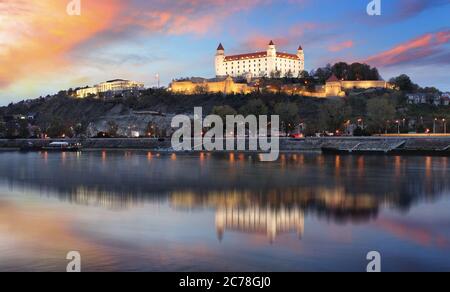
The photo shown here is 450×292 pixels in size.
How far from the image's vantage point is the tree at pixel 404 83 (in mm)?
130125

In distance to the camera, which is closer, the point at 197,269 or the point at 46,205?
the point at 197,269

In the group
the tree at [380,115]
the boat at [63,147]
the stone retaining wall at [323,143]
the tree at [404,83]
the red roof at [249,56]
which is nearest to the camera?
the stone retaining wall at [323,143]

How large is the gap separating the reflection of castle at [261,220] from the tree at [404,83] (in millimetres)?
119733

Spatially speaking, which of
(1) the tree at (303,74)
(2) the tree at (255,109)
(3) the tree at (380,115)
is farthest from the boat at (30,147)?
(1) the tree at (303,74)

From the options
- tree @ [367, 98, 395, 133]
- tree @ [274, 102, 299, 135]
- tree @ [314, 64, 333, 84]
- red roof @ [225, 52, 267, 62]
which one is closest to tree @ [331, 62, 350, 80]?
tree @ [314, 64, 333, 84]

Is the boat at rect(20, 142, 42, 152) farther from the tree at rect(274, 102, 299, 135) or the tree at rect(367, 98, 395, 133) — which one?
the tree at rect(367, 98, 395, 133)

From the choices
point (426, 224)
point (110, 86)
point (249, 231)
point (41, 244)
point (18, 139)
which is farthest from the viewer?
point (110, 86)

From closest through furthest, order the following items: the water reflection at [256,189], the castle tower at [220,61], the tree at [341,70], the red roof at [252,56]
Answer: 1. the water reflection at [256,189]
2. the tree at [341,70]
3. the red roof at [252,56]
4. the castle tower at [220,61]

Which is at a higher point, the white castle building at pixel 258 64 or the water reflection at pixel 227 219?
the white castle building at pixel 258 64

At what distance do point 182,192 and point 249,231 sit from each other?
9795 mm

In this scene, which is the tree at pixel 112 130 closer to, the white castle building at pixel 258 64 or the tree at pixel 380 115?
the white castle building at pixel 258 64

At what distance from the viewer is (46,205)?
813 inches
